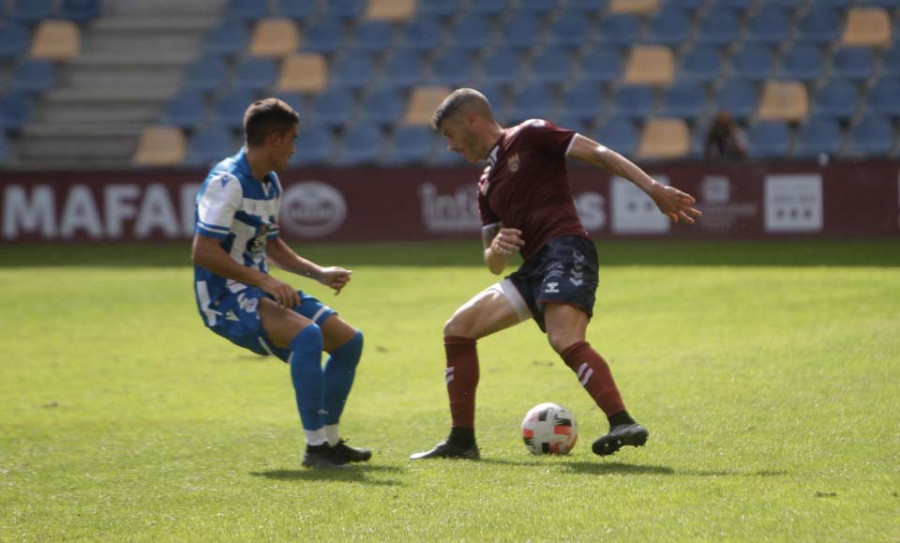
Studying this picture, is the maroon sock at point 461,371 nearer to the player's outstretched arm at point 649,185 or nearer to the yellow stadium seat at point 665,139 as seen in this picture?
the player's outstretched arm at point 649,185

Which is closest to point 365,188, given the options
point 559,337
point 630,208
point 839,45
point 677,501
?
point 630,208

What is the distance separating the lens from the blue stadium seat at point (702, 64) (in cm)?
2542

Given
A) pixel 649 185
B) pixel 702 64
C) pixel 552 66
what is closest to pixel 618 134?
pixel 702 64

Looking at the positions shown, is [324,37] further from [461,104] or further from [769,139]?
[461,104]

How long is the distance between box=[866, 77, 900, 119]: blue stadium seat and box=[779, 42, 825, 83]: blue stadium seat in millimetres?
1179

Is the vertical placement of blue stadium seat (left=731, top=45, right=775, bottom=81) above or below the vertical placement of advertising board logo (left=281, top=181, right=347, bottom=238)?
above

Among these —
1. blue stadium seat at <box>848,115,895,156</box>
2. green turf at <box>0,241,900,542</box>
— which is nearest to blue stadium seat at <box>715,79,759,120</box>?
blue stadium seat at <box>848,115,895,156</box>

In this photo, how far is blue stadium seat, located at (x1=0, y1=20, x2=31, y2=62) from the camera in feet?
96.5

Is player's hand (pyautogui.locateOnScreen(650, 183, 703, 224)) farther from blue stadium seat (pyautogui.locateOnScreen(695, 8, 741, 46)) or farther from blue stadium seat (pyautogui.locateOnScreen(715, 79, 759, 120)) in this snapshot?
blue stadium seat (pyautogui.locateOnScreen(695, 8, 741, 46))

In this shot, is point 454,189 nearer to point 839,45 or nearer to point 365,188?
point 365,188

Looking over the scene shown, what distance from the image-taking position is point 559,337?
6.96 meters

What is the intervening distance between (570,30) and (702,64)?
2868 mm

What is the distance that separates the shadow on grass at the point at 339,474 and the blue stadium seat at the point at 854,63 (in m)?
19.9

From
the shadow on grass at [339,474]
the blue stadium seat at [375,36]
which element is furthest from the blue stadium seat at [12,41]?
the shadow on grass at [339,474]
